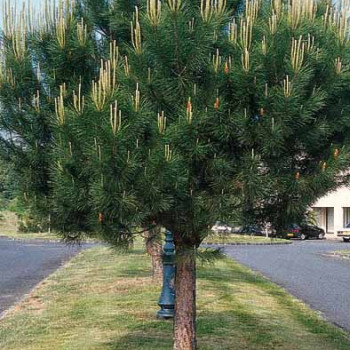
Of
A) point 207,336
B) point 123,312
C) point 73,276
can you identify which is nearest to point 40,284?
point 73,276

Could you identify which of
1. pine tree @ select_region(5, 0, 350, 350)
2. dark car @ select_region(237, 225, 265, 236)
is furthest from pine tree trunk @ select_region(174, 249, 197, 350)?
pine tree @ select_region(5, 0, 350, 350)

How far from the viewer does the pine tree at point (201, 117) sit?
5148mm

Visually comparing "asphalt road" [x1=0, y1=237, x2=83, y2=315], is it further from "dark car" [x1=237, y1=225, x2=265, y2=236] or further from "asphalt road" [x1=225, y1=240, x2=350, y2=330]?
"asphalt road" [x1=225, y1=240, x2=350, y2=330]

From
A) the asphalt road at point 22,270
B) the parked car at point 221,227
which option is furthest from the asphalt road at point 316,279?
the parked car at point 221,227

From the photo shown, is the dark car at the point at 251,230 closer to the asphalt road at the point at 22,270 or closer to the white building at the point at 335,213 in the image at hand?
the asphalt road at the point at 22,270

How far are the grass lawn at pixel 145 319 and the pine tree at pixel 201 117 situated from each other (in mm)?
1326

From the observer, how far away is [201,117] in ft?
17.5

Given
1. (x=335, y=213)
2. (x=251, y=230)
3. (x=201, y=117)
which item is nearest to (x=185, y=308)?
(x=251, y=230)

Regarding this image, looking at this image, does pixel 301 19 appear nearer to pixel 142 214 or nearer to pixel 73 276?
pixel 142 214

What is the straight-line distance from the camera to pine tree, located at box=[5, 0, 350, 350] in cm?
515

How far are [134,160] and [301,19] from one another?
5.58 feet

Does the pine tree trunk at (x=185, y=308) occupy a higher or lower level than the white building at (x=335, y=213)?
Result: lower

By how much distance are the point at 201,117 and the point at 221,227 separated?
108 centimetres

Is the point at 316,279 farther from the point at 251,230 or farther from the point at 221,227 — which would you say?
the point at 221,227
